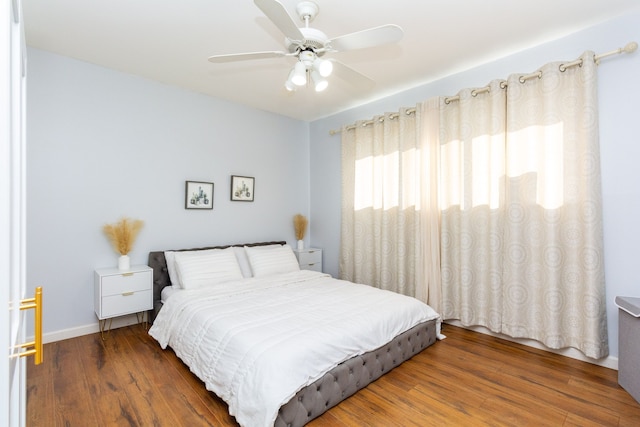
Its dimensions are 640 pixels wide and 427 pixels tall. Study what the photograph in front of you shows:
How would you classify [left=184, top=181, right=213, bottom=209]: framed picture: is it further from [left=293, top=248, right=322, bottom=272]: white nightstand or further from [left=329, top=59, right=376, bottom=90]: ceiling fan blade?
[left=329, top=59, right=376, bottom=90]: ceiling fan blade

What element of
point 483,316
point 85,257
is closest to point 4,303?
point 85,257

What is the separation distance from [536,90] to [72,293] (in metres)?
4.65

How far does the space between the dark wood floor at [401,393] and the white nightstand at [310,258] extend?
208 centimetres

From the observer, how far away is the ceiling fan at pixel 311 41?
168cm

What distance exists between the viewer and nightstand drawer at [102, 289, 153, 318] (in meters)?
2.88

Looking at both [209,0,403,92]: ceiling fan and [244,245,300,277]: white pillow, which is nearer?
[209,0,403,92]: ceiling fan

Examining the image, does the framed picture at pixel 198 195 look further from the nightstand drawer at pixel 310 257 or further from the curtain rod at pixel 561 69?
the curtain rod at pixel 561 69

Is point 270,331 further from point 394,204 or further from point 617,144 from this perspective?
point 617,144

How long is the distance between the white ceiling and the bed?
6.43ft

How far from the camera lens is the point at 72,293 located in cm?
300

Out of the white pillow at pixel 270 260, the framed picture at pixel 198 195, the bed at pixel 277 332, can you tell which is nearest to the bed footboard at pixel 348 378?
the bed at pixel 277 332

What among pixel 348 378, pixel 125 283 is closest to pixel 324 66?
pixel 348 378

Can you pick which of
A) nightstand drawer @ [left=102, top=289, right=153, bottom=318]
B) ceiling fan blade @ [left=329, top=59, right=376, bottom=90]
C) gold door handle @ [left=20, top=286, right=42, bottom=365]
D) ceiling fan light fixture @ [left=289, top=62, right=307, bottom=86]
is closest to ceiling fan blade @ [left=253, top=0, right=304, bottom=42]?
ceiling fan light fixture @ [left=289, top=62, right=307, bottom=86]

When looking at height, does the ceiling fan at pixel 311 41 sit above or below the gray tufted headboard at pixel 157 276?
above
